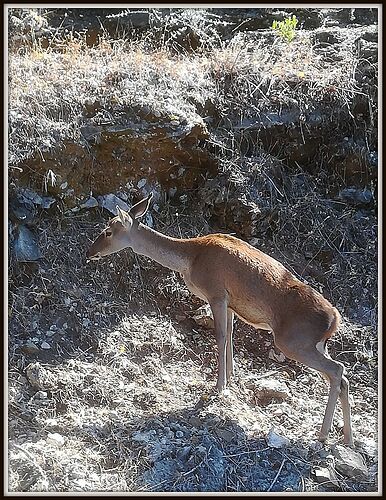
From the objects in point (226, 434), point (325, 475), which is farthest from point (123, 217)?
point (325, 475)

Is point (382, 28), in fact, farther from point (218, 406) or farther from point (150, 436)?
point (150, 436)

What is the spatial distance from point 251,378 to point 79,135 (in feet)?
11.5

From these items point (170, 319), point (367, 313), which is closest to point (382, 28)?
point (367, 313)

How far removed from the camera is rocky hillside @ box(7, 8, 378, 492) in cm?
657

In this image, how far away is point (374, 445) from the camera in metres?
6.95

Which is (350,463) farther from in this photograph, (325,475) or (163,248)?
(163,248)

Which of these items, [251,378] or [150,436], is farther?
[251,378]

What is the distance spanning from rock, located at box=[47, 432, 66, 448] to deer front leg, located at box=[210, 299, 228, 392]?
5.40ft

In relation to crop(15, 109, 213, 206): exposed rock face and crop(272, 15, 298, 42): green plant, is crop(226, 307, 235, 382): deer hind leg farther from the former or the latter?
crop(272, 15, 298, 42): green plant

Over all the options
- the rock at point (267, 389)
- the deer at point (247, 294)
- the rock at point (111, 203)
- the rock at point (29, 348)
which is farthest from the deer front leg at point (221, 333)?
the rock at point (111, 203)

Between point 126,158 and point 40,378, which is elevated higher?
point 126,158

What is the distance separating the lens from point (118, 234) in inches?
306

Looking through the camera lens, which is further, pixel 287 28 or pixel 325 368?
pixel 287 28

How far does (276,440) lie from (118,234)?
2663 millimetres
